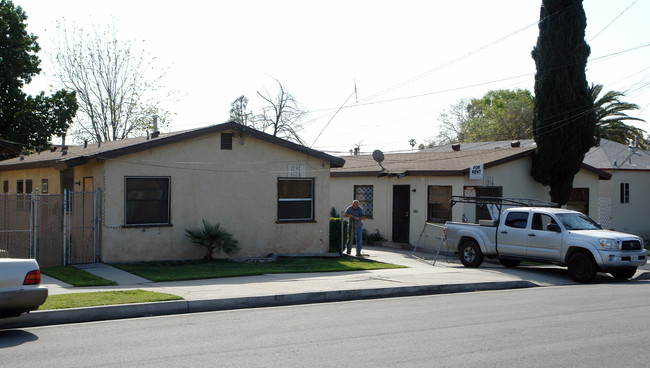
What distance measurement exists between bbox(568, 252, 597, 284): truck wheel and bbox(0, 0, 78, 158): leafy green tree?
3023 centimetres

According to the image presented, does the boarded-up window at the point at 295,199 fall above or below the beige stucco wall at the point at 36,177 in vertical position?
below

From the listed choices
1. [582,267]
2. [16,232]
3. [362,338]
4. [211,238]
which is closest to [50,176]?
[16,232]

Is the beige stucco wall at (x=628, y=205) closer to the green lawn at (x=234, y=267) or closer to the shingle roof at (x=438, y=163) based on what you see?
the shingle roof at (x=438, y=163)

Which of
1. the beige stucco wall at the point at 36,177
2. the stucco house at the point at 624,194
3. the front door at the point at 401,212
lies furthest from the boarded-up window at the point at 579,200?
the beige stucco wall at the point at 36,177

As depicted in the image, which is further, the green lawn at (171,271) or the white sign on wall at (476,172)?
the white sign on wall at (476,172)

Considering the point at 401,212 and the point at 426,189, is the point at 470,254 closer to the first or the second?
the point at 426,189

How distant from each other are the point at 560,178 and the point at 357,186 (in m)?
8.14

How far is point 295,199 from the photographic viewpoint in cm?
2012

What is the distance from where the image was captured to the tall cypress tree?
909 inches

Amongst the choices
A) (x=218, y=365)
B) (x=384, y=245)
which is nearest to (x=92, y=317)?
(x=218, y=365)

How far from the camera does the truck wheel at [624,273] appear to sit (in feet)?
54.5

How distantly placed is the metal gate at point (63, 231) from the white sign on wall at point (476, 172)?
12.2 metres

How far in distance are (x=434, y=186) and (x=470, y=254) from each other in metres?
4.88

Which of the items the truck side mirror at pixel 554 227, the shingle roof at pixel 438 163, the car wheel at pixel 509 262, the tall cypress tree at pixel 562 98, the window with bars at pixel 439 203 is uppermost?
the tall cypress tree at pixel 562 98
